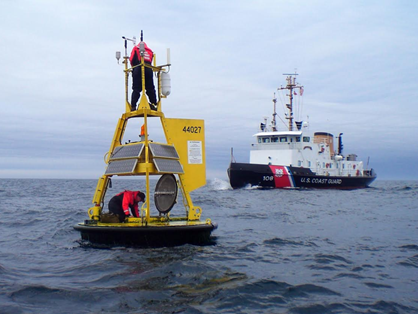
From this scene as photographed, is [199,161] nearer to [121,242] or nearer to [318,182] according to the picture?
[121,242]

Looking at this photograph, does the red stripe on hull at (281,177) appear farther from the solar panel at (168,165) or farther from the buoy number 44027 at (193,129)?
the solar panel at (168,165)

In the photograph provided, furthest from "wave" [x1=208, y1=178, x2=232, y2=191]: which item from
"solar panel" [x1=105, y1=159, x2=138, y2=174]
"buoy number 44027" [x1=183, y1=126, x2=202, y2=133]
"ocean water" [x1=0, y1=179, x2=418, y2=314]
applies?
"solar panel" [x1=105, y1=159, x2=138, y2=174]

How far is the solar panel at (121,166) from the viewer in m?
7.97

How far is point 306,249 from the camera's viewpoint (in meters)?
8.10

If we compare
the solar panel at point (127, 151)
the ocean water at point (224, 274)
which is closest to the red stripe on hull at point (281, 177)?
the ocean water at point (224, 274)

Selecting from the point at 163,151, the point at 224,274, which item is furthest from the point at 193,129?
the point at 224,274

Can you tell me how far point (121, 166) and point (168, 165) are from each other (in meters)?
0.98

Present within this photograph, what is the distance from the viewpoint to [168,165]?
27.0ft

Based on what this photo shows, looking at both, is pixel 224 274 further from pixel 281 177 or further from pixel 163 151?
pixel 281 177

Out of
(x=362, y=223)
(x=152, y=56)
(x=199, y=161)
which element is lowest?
(x=362, y=223)

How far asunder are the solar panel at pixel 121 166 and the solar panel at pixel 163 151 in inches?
16.6

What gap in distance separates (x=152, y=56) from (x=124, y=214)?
3.58 meters

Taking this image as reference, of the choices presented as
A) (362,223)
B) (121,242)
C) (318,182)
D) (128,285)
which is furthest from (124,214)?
(318,182)

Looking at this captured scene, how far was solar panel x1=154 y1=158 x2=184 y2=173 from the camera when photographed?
26.1 feet
